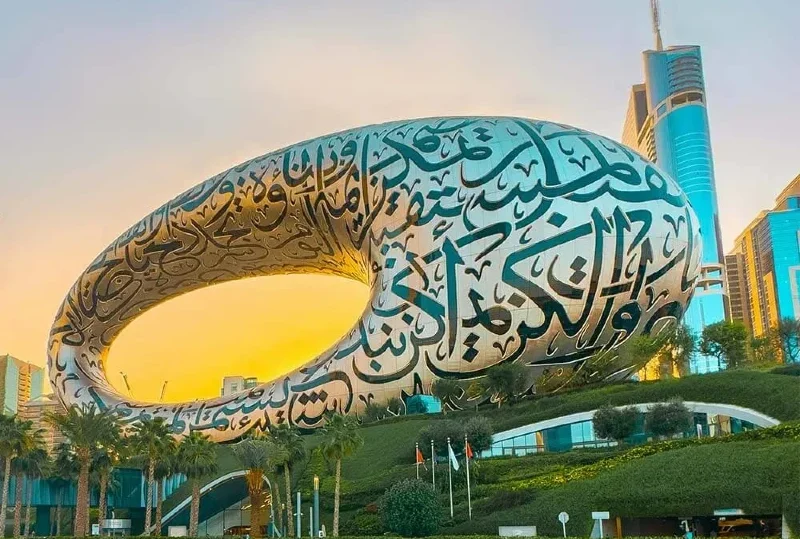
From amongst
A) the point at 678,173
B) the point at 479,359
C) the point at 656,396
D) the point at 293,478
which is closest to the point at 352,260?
the point at 479,359

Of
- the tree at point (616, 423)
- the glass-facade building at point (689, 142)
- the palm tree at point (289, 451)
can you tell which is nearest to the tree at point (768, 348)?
the tree at point (616, 423)

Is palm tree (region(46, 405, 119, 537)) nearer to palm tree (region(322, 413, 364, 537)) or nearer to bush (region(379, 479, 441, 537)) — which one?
palm tree (region(322, 413, 364, 537))

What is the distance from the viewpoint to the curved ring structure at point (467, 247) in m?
39.1

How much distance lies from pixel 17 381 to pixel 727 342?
133756mm

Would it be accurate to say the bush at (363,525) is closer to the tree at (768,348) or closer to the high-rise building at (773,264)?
the tree at (768,348)

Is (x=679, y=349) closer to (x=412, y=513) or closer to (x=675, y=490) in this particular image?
(x=675, y=490)

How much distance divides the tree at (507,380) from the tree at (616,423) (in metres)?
5.86

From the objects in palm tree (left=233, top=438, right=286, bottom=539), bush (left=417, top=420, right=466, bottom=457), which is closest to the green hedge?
bush (left=417, top=420, right=466, bottom=457)

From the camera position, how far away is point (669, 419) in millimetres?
31641

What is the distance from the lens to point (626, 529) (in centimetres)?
2470

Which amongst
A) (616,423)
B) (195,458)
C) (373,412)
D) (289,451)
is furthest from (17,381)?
(616,423)

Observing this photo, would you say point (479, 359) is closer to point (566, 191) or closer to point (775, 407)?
point (566, 191)

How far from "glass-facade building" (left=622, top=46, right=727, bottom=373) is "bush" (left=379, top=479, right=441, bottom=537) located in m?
138

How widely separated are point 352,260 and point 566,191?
48.6ft
